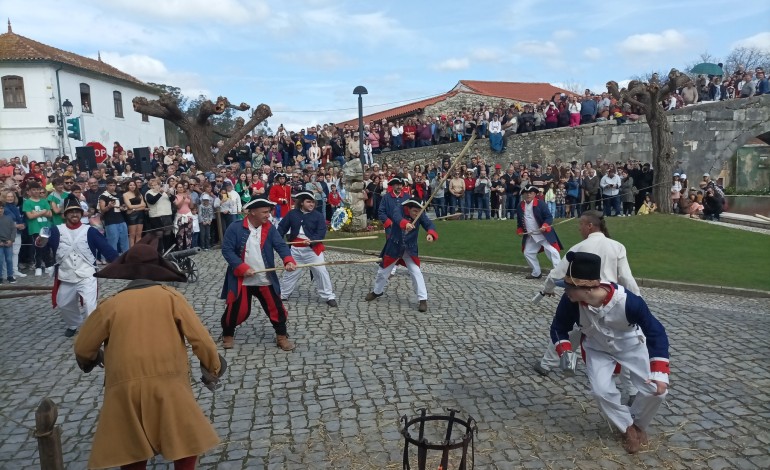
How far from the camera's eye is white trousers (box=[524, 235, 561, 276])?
11.2m

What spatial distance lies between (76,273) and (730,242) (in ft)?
47.4

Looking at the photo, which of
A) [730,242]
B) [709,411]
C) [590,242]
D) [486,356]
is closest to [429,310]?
[486,356]

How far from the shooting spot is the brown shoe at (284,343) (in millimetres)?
7319

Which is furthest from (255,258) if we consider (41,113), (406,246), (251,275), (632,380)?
(41,113)

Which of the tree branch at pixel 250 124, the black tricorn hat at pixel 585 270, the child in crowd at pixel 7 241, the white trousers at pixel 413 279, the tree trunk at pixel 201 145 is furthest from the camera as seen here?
the tree branch at pixel 250 124

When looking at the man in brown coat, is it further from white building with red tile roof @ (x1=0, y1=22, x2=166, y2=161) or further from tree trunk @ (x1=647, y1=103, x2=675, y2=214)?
white building with red tile roof @ (x1=0, y1=22, x2=166, y2=161)

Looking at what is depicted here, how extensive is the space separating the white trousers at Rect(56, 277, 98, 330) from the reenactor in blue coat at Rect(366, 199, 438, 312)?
406 centimetres

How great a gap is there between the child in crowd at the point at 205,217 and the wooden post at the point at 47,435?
38.8ft

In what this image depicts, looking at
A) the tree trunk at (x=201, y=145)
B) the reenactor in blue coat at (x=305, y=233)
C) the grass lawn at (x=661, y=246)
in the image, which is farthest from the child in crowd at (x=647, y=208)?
the tree trunk at (x=201, y=145)

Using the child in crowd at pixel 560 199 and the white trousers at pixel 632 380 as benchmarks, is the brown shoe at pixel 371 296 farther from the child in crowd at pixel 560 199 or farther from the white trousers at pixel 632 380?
the child in crowd at pixel 560 199

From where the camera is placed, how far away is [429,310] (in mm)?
9156

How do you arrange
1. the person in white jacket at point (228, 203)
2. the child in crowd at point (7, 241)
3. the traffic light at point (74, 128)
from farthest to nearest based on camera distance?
the traffic light at point (74, 128)
the person in white jacket at point (228, 203)
the child in crowd at point (7, 241)

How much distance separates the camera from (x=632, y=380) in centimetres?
488

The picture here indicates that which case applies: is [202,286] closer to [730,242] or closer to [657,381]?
[657,381]
